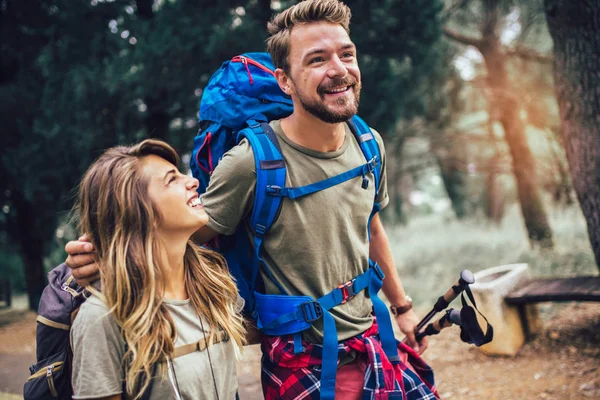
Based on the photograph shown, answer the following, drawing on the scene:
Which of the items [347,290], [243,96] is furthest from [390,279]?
[243,96]

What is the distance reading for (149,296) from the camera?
164 centimetres

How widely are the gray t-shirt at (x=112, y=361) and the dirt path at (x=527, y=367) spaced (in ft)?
8.34

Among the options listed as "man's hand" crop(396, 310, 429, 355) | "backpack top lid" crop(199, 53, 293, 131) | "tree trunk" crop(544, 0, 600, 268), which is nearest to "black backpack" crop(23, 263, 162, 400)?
"backpack top lid" crop(199, 53, 293, 131)

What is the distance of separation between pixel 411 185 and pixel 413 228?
21.4ft

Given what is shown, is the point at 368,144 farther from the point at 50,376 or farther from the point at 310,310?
the point at 50,376

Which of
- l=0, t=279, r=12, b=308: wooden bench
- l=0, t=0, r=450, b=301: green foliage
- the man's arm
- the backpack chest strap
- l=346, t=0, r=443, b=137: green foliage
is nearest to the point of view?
the backpack chest strap

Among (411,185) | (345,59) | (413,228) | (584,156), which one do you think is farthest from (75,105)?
(411,185)

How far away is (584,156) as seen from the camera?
12.7 ft

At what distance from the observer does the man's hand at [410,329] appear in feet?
8.19

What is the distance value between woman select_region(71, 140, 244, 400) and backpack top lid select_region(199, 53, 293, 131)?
0.35m

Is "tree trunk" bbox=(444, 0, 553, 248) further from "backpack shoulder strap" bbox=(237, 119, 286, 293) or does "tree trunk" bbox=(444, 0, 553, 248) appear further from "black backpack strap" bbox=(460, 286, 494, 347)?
"backpack shoulder strap" bbox=(237, 119, 286, 293)

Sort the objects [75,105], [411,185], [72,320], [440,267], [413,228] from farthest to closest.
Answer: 1. [411,185]
2. [413,228]
3. [440,267]
4. [75,105]
5. [72,320]

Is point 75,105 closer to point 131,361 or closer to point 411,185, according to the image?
point 131,361

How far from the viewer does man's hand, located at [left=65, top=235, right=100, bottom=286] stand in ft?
5.32
